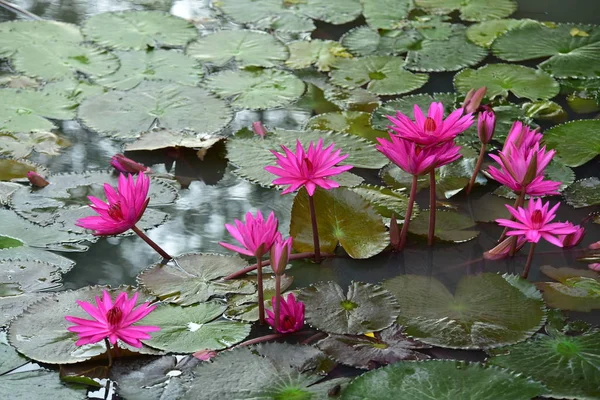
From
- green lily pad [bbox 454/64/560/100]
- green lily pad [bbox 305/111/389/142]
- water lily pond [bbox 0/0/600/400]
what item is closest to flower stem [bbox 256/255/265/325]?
water lily pond [bbox 0/0/600/400]

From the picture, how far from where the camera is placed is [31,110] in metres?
2.55

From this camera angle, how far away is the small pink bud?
2154 mm

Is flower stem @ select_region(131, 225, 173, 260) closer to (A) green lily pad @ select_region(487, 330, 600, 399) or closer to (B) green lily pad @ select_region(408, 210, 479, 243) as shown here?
(B) green lily pad @ select_region(408, 210, 479, 243)

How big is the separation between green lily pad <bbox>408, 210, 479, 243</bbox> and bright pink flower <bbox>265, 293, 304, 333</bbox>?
471 mm

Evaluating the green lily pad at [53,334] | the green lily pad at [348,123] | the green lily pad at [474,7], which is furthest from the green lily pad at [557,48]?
the green lily pad at [53,334]

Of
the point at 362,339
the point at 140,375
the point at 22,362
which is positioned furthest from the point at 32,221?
the point at 362,339

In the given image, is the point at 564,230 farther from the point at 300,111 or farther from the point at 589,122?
the point at 300,111

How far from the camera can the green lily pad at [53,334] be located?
1588 millimetres

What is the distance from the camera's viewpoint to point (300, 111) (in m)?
2.62

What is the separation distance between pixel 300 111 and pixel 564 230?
46.1 inches

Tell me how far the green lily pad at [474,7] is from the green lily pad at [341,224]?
1.63 m

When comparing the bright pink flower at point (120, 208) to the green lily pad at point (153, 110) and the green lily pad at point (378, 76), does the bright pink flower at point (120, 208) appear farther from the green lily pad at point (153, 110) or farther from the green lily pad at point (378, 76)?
the green lily pad at point (378, 76)

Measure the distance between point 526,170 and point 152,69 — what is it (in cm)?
155

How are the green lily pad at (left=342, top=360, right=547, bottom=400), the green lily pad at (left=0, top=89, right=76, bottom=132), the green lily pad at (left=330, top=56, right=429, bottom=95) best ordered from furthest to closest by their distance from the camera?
1. the green lily pad at (left=330, top=56, right=429, bottom=95)
2. the green lily pad at (left=0, top=89, right=76, bottom=132)
3. the green lily pad at (left=342, top=360, right=547, bottom=400)
